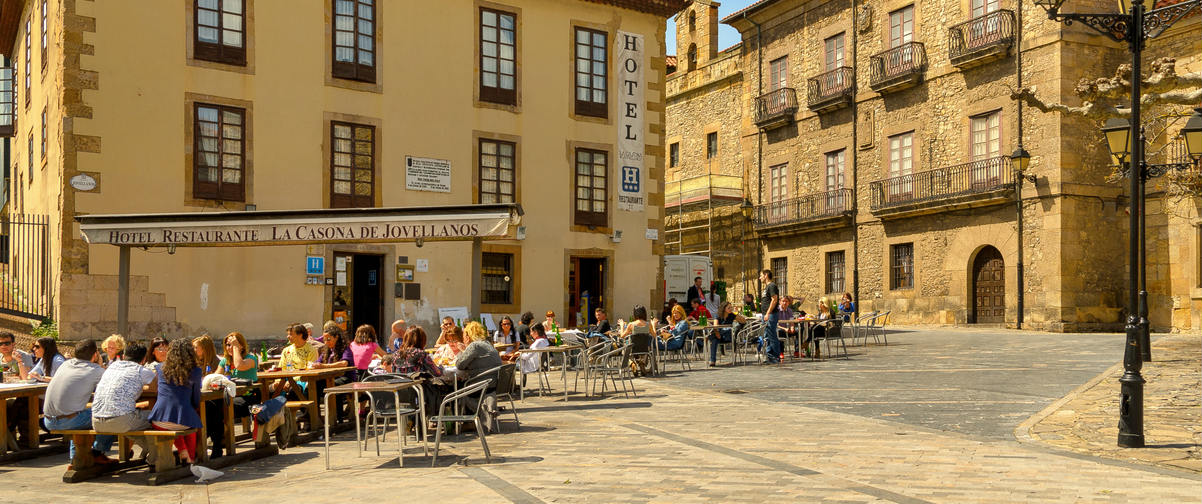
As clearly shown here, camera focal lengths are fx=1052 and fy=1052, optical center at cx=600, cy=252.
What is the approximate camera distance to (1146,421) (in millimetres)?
10367

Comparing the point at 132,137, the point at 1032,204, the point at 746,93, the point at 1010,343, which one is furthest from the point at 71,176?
the point at 746,93

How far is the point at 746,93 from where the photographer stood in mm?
37438

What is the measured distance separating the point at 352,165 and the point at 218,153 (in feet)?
8.34

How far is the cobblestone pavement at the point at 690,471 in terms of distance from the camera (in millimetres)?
7000

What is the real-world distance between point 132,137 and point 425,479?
13181mm

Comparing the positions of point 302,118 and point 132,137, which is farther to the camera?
point 302,118

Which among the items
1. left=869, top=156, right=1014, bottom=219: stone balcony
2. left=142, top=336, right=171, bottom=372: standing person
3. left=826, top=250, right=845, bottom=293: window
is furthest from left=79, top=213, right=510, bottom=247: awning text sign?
left=826, top=250, right=845, bottom=293: window

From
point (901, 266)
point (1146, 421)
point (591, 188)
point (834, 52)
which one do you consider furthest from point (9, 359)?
point (834, 52)

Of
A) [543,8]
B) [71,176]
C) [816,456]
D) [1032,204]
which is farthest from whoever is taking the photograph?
[1032,204]

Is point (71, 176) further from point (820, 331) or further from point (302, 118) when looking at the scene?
point (820, 331)

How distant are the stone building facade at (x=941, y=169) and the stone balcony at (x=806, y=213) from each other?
0.07 m

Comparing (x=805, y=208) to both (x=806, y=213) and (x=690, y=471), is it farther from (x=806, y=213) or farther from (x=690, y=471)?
(x=690, y=471)

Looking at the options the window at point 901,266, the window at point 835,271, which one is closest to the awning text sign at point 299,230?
the window at point 901,266

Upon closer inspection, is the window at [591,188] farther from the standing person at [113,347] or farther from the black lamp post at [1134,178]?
the standing person at [113,347]
